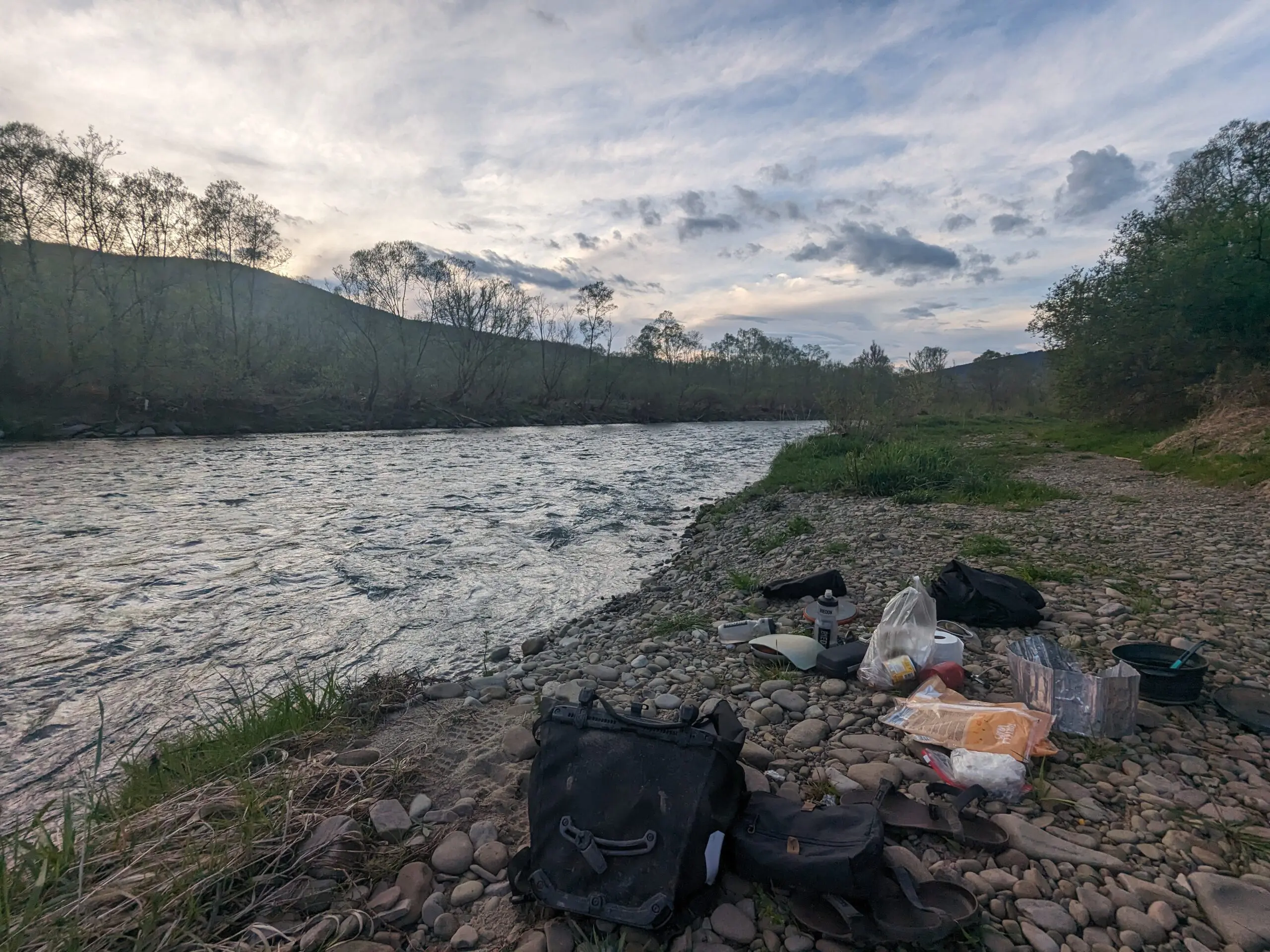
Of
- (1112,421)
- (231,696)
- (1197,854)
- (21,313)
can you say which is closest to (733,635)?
(1197,854)

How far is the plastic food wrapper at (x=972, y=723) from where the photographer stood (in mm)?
3305

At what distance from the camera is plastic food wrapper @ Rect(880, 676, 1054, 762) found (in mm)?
3305

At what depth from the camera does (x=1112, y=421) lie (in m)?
22.7

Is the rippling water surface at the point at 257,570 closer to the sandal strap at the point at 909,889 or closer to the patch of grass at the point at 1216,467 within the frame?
the sandal strap at the point at 909,889

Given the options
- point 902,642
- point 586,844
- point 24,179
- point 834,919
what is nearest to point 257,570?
point 586,844

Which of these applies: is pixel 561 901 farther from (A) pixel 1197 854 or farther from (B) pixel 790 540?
(B) pixel 790 540

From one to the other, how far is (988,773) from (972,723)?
0.46 metres

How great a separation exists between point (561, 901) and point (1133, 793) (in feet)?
9.04

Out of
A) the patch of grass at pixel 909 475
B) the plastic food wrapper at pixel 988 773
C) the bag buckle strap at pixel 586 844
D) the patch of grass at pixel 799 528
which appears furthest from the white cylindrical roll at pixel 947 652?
the patch of grass at pixel 909 475

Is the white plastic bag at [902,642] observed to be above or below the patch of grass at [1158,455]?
below

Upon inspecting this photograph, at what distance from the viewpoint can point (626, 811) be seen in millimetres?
2459

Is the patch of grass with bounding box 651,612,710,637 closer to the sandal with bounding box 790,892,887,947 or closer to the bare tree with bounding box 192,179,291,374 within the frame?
the sandal with bounding box 790,892,887,947

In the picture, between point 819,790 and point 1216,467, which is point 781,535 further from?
point 1216,467

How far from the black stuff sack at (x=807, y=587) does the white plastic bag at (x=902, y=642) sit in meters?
1.71
